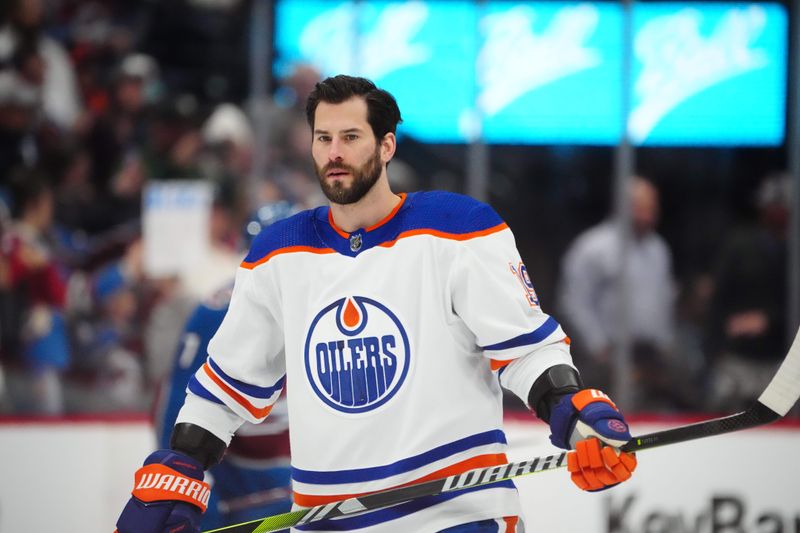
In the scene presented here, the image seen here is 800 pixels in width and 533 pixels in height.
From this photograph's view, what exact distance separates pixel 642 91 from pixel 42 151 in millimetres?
2474

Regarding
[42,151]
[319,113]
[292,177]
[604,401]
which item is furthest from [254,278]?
[42,151]

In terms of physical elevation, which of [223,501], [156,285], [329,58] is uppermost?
[329,58]

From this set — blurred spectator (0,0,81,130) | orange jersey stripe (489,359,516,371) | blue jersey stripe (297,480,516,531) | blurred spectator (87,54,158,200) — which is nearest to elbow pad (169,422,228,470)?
blue jersey stripe (297,480,516,531)

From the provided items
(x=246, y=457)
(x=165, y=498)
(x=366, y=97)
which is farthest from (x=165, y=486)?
(x=246, y=457)

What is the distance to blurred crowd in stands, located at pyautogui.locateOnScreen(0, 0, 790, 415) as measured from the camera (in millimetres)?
4457

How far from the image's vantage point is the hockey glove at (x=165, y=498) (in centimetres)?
199

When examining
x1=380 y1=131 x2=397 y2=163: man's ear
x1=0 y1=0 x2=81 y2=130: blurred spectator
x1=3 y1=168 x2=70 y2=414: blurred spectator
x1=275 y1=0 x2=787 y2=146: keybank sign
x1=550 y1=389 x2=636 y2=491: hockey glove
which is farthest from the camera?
x1=0 y1=0 x2=81 y2=130: blurred spectator

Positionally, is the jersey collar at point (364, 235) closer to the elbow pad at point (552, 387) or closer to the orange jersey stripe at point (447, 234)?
the orange jersey stripe at point (447, 234)

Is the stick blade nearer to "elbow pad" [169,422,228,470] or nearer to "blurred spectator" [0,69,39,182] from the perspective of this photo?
"elbow pad" [169,422,228,470]

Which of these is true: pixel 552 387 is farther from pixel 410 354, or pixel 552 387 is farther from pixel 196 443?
pixel 196 443

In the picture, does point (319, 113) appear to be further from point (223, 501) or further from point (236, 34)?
point (236, 34)

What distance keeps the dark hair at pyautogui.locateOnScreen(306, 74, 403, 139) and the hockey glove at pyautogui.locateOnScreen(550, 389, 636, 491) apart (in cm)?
57

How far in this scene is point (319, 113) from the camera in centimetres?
204

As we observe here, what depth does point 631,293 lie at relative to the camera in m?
4.60
